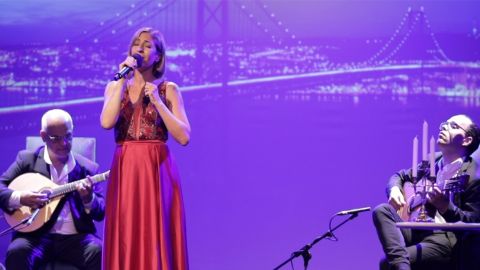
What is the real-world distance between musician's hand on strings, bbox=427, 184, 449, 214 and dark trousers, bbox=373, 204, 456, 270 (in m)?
0.31

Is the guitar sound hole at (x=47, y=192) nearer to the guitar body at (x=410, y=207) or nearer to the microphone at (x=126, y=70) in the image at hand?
the microphone at (x=126, y=70)

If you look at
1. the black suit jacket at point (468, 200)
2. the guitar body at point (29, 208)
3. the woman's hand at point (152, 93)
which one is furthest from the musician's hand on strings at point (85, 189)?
the black suit jacket at point (468, 200)

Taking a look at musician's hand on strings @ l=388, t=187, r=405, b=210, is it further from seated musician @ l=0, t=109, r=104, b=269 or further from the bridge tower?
the bridge tower

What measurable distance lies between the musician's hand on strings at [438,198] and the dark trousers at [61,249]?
1.71 meters

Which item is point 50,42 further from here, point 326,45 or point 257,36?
point 326,45

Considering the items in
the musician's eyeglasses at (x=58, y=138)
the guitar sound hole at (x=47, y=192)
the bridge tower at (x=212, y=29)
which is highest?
the bridge tower at (x=212, y=29)

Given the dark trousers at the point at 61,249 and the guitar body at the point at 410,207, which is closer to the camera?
the guitar body at the point at 410,207

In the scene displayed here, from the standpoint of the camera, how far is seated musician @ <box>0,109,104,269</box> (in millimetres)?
3510

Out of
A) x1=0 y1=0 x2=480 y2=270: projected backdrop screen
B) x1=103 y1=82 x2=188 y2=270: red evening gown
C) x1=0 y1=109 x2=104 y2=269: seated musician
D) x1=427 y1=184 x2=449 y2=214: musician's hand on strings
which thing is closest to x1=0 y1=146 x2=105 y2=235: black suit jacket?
x1=0 y1=109 x2=104 y2=269: seated musician

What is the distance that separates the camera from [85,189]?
137 inches

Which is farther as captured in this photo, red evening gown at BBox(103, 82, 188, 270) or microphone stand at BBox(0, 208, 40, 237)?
microphone stand at BBox(0, 208, 40, 237)

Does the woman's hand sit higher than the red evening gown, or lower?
higher

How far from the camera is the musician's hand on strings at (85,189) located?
347 cm

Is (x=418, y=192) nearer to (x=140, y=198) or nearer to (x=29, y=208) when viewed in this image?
(x=140, y=198)
